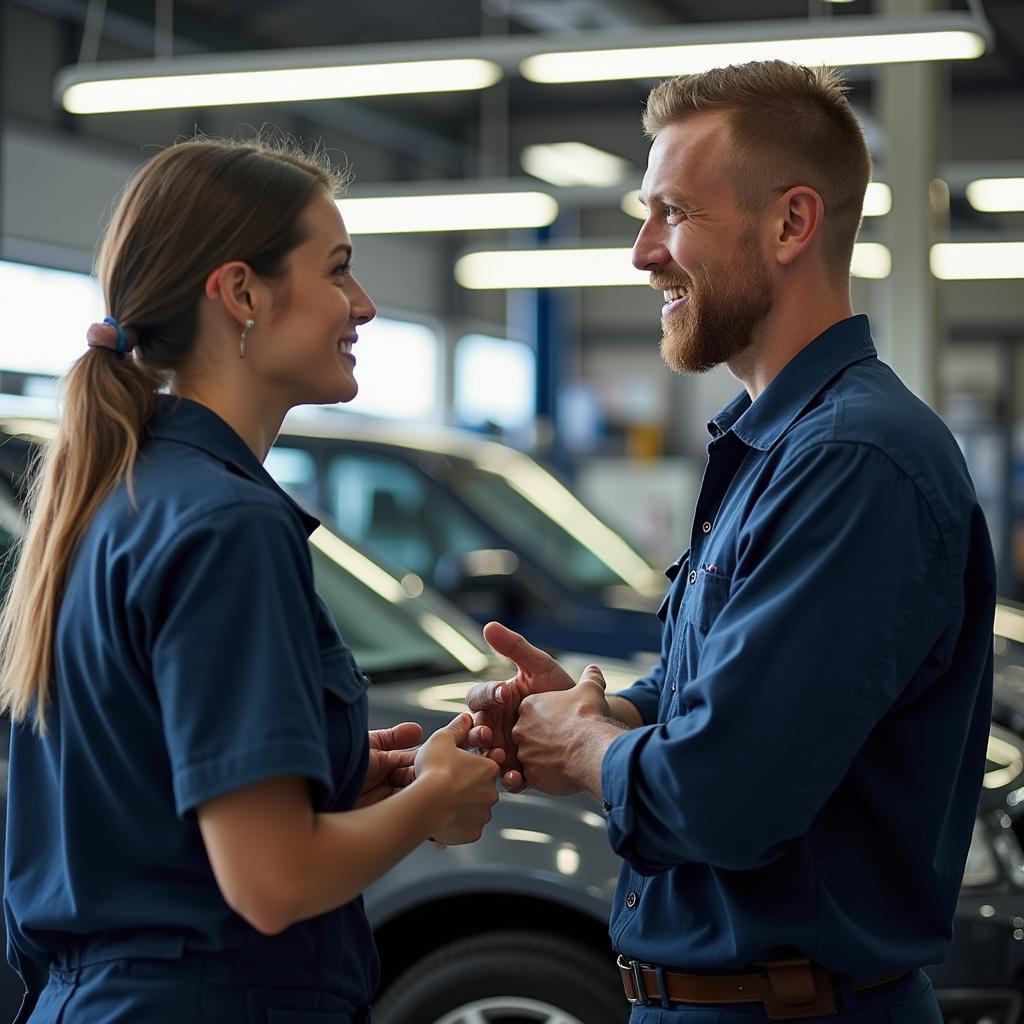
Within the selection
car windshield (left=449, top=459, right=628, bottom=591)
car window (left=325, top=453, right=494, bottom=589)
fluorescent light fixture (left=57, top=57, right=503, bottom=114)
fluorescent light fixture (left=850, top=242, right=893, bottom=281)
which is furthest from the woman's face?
fluorescent light fixture (left=850, top=242, right=893, bottom=281)

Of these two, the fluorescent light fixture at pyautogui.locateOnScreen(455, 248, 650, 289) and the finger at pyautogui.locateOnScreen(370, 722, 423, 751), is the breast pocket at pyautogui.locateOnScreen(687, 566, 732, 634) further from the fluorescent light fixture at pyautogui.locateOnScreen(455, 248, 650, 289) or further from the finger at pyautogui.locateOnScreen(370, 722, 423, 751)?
the fluorescent light fixture at pyautogui.locateOnScreen(455, 248, 650, 289)

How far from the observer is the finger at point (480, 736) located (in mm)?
2250

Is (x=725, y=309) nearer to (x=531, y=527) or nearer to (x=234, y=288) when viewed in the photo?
(x=234, y=288)

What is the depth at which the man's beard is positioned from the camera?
2.08 metres

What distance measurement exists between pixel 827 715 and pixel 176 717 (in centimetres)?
68

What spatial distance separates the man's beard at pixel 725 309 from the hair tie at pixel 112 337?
72 cm

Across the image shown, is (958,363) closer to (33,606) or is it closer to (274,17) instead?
(274,17)

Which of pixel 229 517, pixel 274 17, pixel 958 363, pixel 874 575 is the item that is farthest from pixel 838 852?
pixel 958 363

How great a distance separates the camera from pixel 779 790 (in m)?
1.73

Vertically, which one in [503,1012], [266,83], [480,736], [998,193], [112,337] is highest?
[266,83]

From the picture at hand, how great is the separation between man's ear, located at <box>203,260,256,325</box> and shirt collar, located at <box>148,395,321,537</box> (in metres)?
0.11

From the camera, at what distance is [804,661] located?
1.74 metres

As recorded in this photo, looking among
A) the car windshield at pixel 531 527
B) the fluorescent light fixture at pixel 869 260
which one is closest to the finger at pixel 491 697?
the car windshield at pixel 531 527

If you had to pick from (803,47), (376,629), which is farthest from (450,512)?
(376,629)
